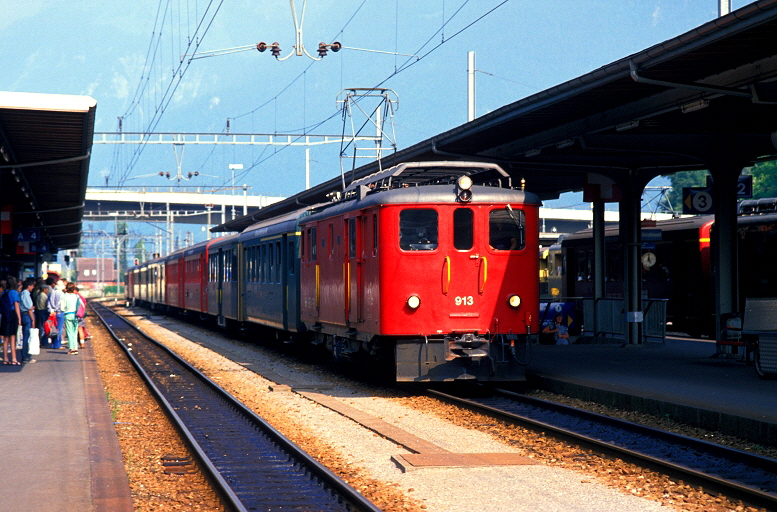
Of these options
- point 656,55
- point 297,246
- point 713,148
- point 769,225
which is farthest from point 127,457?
point 769,225

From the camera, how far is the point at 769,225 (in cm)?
2217

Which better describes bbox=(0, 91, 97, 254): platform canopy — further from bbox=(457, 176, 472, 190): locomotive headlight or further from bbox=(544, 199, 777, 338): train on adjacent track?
bbox=(544, 199, 777, 338): train on adjacent track

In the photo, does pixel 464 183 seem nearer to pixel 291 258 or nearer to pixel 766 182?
pixel 291 258

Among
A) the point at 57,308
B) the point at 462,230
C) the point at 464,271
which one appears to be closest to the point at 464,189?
the point at 462,230

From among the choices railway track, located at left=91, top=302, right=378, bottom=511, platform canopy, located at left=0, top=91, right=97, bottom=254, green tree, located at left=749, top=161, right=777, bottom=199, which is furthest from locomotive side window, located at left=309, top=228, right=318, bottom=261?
green tree, located at left=749, top=161, right=777, bottom=199

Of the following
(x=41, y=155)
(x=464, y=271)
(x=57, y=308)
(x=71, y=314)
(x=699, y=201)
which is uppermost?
(x=41, y=155)

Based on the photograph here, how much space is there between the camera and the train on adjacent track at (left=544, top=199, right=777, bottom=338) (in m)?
22.4

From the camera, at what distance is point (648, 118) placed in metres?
14.9

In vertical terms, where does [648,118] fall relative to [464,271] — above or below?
above

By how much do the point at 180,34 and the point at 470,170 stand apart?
1325cm

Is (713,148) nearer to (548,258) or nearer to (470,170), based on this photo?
(470,170)

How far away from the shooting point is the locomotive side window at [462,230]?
13.8 meters

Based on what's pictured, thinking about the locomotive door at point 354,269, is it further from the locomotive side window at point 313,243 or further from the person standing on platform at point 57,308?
the person standing on platform at point 57,308

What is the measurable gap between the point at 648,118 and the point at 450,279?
4142 millimetres
